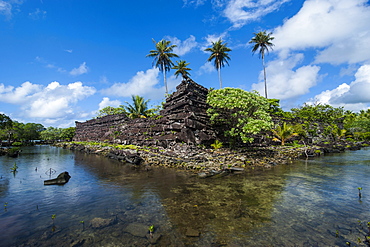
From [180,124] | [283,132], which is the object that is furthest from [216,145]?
[283,132]

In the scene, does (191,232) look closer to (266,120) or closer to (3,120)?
(266,120)

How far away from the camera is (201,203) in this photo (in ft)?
25.0

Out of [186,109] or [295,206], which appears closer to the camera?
[295,206]

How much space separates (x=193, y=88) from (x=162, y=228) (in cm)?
1841

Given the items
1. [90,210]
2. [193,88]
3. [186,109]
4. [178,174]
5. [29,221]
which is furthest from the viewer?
[193,88]

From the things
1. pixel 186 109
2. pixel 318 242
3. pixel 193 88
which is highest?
pixel 193 88

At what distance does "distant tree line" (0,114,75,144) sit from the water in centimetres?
3932

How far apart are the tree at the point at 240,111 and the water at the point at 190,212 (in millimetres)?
6591

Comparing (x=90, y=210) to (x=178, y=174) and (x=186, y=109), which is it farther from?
(x=186, y=109)

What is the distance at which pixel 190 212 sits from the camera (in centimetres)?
682

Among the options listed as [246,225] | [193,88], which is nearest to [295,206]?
[246,225]

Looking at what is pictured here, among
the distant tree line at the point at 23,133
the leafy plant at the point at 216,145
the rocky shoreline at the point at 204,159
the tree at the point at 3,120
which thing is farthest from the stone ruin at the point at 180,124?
the distant tree line at the point at 23,133

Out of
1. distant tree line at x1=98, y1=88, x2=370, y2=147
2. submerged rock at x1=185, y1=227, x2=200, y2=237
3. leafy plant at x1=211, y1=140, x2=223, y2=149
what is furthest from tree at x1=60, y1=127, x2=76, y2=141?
submerged rock at x1=185, y1=227, x2=200, y2=237

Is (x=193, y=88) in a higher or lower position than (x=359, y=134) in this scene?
higher
